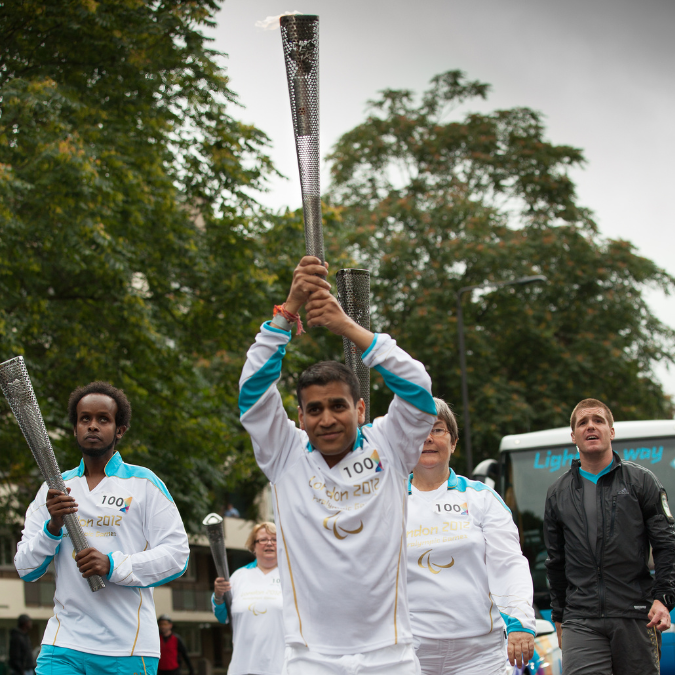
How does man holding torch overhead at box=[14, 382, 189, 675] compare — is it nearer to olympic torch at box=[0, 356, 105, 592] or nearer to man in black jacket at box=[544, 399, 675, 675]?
olympic torch at box=[0, 356, 105, 592]

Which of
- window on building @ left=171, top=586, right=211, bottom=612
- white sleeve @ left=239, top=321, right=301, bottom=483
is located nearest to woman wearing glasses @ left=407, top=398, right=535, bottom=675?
white sleeve @ left=239, top=321, right=301, bottom=483

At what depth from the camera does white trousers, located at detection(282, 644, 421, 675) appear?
3.46m

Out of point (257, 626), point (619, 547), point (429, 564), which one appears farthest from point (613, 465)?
point (257, 626)

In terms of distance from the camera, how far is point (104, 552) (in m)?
5.14

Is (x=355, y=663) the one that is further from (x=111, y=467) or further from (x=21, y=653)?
(x=21, y=653)

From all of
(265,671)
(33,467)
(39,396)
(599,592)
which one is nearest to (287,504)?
(599,592)

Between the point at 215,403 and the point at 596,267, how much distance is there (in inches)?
578

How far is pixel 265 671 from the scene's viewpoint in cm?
815

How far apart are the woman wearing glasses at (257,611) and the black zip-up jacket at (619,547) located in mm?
2826

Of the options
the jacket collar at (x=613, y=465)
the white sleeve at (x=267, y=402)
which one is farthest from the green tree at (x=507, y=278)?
the white sleeve at (x=267, y=402)

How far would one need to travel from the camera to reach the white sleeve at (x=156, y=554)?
5.01 metres

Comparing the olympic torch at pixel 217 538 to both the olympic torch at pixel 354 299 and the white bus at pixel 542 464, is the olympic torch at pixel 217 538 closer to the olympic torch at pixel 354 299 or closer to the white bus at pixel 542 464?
the olympic torch at pixel 354 299

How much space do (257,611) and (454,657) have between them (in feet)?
12.7

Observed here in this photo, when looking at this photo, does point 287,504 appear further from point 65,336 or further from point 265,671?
point 65,336
